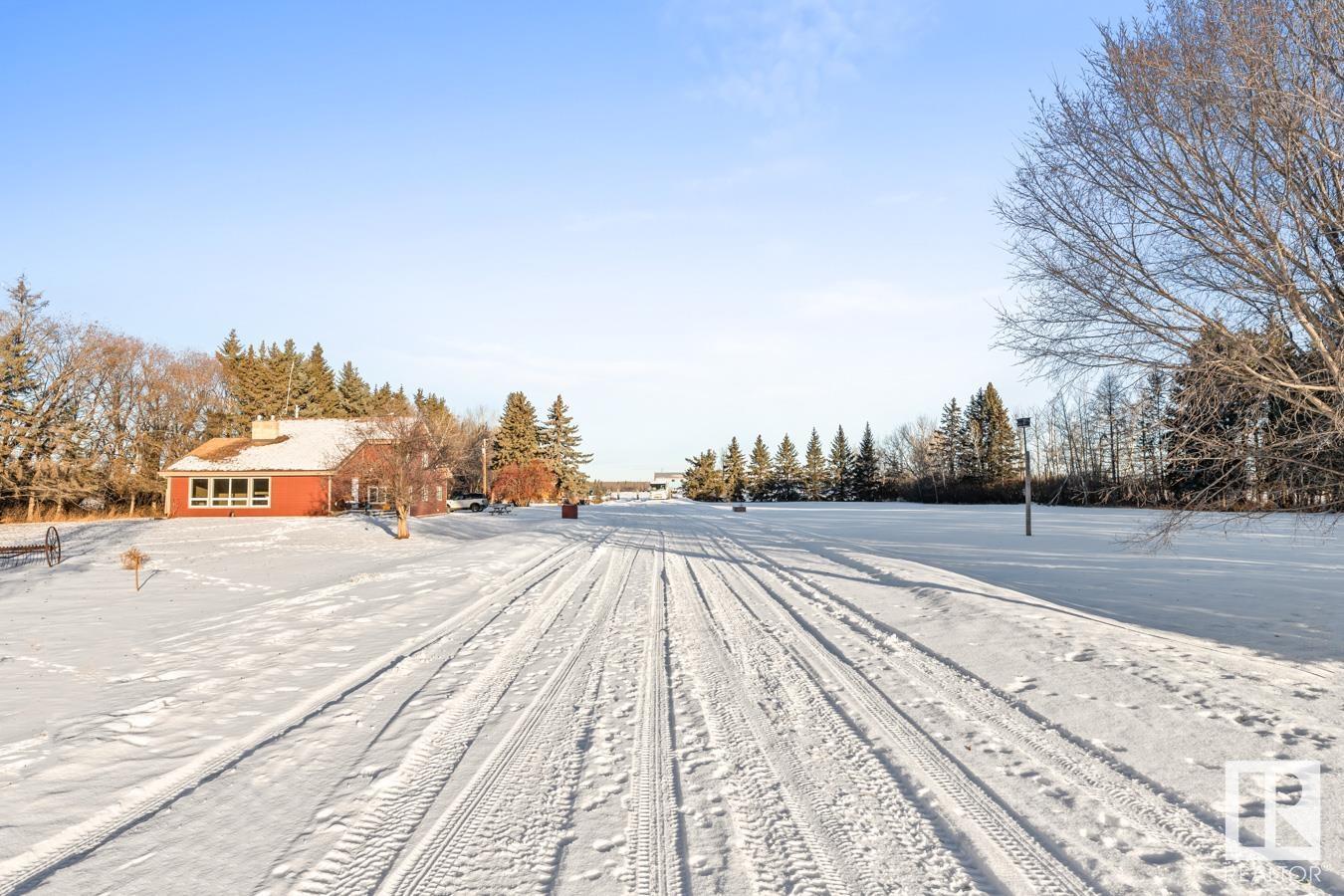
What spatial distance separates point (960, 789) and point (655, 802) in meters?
1.67

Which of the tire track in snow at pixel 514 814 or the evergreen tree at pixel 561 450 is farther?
the evergreen tree at pixel 561 450

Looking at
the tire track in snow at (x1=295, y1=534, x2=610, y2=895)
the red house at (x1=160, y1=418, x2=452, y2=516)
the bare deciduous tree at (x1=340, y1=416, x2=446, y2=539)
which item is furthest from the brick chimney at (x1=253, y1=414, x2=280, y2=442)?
the tire track in snow at (x1=295, y1=534, x2=610, y2=895)

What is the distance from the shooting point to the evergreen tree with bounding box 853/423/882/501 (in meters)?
72.8

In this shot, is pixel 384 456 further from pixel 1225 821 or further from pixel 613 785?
pixel 1225 821

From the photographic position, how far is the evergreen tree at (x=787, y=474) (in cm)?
8056

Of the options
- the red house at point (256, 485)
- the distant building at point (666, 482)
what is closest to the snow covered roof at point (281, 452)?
the red house at point (256, 485)

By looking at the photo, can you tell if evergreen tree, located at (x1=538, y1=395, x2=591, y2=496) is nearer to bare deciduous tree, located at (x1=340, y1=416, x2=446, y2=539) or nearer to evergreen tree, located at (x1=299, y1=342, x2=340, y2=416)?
evergreen tree, located at (x1=299, y1=342, x2=340, y2=416)

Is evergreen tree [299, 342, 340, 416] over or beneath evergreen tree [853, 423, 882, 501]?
over

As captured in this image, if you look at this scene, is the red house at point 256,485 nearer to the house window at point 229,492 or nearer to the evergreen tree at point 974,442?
the house window at point 229,492

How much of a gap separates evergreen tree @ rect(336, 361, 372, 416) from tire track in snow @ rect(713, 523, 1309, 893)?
72.5 meters

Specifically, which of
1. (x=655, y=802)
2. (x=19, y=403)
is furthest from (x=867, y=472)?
(x=655, y=802)

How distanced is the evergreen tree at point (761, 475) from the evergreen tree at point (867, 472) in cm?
1165

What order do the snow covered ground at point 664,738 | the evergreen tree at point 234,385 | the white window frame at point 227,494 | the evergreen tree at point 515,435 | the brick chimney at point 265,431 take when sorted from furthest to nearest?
1. the evergreen tree at point 515,435
2. the evergreen tree at point 234,385
3. the brick chimney at point 265,431
4. the white window frame at point 227,494
5. the snow covered ground at point 664,738

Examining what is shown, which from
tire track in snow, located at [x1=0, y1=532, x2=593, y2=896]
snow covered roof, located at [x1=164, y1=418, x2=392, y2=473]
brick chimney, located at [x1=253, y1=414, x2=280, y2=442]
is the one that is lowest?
tire track in snow, located at [x1=0, y1=532, x2=593, y2=896]
